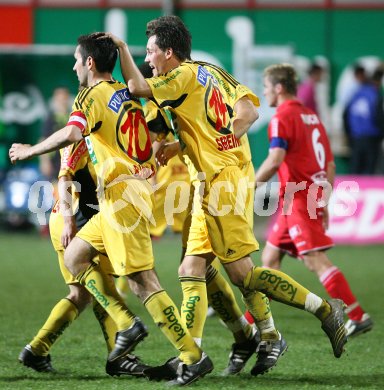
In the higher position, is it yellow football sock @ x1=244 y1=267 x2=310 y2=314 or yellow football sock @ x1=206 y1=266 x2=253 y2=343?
yellow football sock @ x1=244 y1=267 x2=310 y2=314

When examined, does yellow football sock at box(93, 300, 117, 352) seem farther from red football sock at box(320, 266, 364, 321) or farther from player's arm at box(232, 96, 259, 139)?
red football sock at box(320, 266, 364, 321)

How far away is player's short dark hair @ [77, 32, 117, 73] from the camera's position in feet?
18.9

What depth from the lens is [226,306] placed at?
20.9 feet

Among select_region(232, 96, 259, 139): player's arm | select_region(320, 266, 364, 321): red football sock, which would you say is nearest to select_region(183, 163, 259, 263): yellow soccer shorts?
select_region(232, 96, 259, 139): player's arm

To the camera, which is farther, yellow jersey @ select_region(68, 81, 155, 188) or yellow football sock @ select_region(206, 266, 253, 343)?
yellow football sock @ select_region(206, 266, 253, 343)

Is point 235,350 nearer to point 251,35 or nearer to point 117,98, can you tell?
point 117,98

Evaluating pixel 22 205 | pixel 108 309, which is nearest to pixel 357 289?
pixel 108 309

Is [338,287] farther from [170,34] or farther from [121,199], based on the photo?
[170,34]

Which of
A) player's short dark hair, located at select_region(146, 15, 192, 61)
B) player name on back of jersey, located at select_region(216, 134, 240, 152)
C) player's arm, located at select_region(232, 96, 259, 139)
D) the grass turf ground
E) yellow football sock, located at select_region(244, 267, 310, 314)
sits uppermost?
player's short dark hair, located at select_region(146, 15, 192, 61)

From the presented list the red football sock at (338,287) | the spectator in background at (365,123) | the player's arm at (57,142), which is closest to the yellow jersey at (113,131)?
the player's arm at (57,142)

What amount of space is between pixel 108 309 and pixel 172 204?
237cm

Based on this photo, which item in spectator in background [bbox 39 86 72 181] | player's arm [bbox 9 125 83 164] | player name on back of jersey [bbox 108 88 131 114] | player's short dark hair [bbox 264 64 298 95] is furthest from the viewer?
spectator in background [bbox 39 86 72 181]

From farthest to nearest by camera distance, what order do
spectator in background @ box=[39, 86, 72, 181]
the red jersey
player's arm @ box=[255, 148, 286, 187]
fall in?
1. spectator in background @ box=[39, 86, 72, 181]
2. the red jersey
3. player's arm @ box=[255, 148, 286, 187]

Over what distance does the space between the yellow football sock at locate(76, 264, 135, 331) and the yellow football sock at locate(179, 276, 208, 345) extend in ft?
1.44
